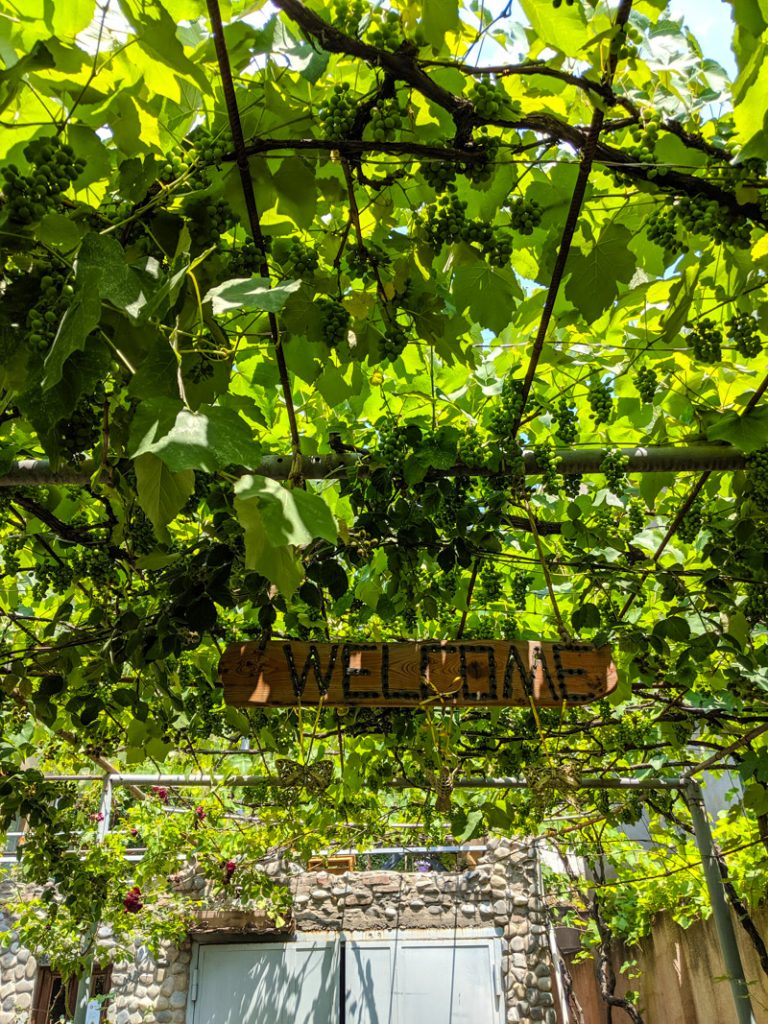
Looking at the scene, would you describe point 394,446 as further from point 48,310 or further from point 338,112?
point 48,310

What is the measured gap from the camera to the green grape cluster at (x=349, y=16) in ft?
3.66

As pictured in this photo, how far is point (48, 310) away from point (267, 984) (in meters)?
6.95

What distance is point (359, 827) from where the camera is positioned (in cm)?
574

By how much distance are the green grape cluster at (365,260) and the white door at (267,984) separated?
261 inches

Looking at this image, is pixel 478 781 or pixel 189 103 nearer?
pixel 189 103

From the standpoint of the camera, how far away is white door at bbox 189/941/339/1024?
6.50 m

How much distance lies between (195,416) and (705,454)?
1491 millimetres

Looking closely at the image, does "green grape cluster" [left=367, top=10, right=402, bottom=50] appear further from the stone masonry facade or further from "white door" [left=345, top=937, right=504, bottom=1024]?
"white door" [left=345, top=937, right=504, bottom=1024]

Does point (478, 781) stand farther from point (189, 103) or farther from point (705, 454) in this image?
point (189, 103)

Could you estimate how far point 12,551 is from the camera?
8.41 feet

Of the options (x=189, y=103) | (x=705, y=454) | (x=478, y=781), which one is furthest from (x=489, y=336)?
(x=478, y=781)

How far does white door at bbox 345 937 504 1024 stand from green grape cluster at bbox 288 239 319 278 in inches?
266

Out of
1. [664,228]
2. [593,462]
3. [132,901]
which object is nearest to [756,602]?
[593,462]

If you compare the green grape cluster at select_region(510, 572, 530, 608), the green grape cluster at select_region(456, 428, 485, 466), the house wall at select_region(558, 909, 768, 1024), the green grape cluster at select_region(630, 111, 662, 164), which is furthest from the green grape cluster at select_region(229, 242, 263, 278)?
the house wall at select_region(558, 909, 768, 1024)
